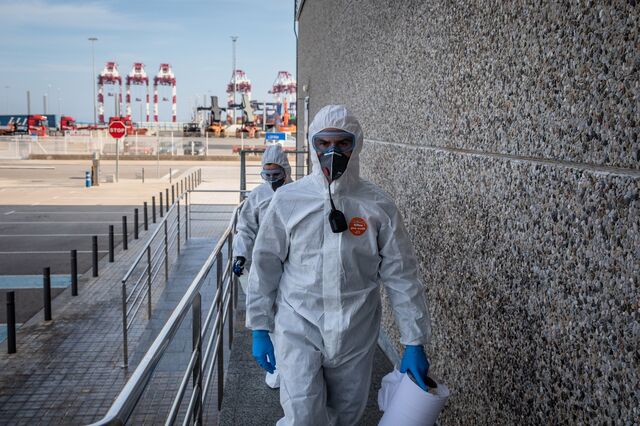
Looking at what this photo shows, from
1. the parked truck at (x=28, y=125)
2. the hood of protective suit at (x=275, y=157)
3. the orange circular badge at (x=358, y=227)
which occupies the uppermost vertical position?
the parked truck at (x=28, y=125)

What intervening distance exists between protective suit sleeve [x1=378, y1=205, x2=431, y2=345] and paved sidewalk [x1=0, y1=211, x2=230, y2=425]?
324 centimetres

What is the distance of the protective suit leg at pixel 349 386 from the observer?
3016 mm

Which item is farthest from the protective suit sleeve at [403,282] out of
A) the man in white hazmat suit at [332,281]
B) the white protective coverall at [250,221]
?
the white protective coverall at [250,221]

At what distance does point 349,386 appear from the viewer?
9.99 feet

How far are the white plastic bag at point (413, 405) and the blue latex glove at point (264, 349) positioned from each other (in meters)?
0.67

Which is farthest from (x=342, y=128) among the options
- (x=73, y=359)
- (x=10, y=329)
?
(x=10, y=329)

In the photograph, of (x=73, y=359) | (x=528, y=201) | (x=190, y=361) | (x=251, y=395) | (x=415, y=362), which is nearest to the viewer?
(x=528, y=201)

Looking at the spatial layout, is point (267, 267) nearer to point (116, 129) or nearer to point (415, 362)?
point (415, 362)

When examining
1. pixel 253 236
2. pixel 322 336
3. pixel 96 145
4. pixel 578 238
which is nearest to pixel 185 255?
pixel 253 236

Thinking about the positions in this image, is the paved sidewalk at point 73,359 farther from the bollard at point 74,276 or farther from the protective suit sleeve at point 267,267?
the protective suit sleeve at point 267,267

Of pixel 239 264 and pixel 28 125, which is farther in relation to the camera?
pixel 28 125

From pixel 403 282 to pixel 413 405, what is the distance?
20.6 inches

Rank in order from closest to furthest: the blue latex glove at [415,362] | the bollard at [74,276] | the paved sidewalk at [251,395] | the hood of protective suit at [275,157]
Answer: the blue latex glove at [415,362], the paved sidewalk at [251,395], the hood of protective suit at [275,157], the bollard at [74,276]

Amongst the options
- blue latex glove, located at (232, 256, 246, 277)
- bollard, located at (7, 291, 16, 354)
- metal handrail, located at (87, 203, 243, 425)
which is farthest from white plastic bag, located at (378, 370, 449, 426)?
bollard, located at (7, 291, 16, 354)
